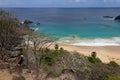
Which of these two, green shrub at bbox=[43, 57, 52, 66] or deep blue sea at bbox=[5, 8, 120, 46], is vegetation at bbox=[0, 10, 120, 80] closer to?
green shrub at bbox=[43, 57, 52, 66]

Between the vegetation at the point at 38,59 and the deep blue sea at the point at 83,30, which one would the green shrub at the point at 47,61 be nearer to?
the vegetation at the point at 38,59

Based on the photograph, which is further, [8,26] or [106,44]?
[106,44]

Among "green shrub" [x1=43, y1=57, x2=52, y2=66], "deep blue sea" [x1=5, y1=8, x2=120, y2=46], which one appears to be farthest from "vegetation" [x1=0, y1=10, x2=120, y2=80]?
"deep blue sea" [x1=5, y1=8, x2=120, y2=46]

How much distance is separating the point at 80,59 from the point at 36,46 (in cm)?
346

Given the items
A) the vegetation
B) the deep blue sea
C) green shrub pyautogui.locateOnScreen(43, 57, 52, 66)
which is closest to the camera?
the vegetation

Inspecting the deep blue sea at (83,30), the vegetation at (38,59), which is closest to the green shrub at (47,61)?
the vegetation at (38,59)

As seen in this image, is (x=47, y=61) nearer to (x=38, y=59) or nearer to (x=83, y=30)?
(x=38, y=59)

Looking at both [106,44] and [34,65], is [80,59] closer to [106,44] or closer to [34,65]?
[34,65]

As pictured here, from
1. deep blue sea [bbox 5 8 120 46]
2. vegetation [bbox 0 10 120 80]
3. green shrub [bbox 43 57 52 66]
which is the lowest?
deep blue sea [bbox 5 8 120 46]

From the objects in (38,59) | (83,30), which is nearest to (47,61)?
(38,59)

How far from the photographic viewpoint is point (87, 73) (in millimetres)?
14344

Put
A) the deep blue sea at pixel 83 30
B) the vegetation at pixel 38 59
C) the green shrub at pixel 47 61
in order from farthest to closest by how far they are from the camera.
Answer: the deep blue sea at pixel 83 30 < the green shrub at pixel 47 61 < the vegetation at pixel 38 59

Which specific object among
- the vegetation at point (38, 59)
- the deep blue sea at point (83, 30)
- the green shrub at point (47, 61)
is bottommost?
the deep blue sea at point (83, 30)

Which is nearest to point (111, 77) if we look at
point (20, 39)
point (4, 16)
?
point (20, 39)
